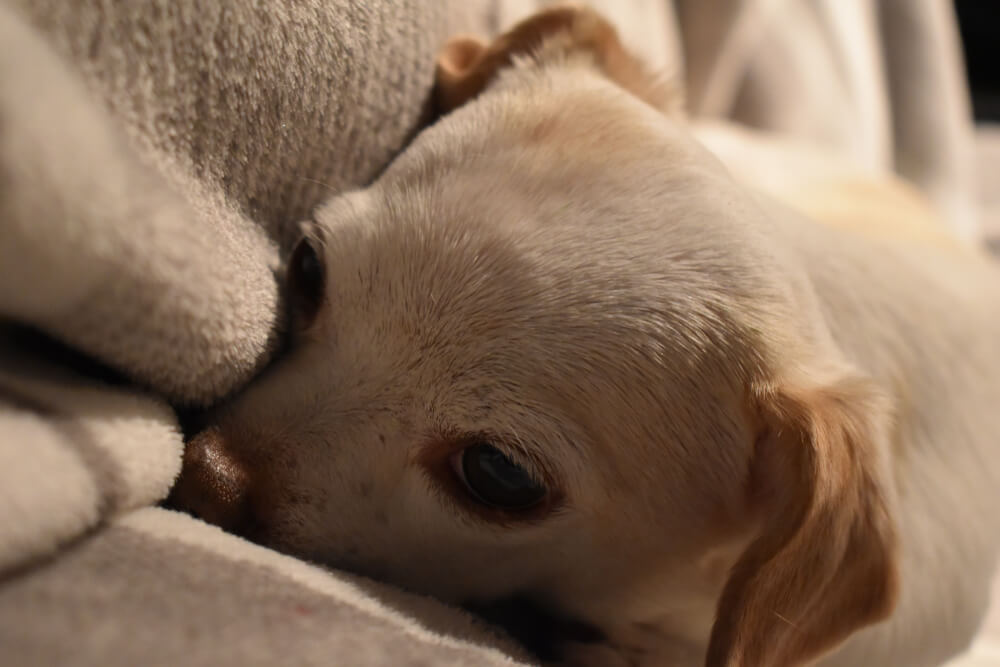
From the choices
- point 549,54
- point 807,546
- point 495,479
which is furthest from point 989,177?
point 495,479

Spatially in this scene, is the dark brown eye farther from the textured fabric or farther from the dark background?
the dark background

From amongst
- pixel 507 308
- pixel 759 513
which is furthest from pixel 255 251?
pixel 759 513

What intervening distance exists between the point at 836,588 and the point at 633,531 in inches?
8.0

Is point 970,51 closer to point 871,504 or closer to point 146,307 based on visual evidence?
point 871,504

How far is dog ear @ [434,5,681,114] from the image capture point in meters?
1.06

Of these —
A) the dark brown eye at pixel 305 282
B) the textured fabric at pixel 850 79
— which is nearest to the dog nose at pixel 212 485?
the dark brown eye at pixel 305 282

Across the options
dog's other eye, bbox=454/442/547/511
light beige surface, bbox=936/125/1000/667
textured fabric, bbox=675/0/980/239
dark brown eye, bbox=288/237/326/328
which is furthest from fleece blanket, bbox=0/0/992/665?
light beige surface, bbox=936/125/1000/667

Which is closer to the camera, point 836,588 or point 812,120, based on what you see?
point 836,588

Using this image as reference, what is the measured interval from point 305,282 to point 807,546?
0.58 m

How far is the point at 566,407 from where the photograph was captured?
818 mm

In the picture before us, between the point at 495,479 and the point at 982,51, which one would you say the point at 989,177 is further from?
the point at 495,479

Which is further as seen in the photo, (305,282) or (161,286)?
(305,282)

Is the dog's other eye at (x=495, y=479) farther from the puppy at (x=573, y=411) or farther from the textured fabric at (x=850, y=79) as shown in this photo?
the textured fabric at (x=850, y=79)

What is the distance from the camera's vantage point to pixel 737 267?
2.81 ft
